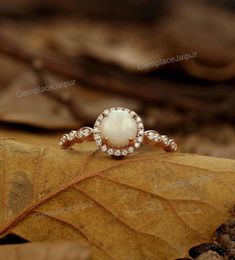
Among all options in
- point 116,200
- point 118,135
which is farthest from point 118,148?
point 116,200

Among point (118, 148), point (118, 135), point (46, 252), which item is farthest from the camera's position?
point (118, 135)

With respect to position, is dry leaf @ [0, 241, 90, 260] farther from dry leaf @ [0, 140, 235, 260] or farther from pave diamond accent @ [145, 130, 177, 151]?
pave diamond accent @ [145, 130, 177, 151]

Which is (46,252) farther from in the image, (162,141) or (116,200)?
(162,141)

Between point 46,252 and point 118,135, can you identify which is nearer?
point 46,252

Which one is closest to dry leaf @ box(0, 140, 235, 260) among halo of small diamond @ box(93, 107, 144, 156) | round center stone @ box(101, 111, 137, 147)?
halo of small diamond @ box(93, 107, 144, 156)

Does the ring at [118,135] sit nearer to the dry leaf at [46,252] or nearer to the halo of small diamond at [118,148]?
the halo of small diamond at [118,148]

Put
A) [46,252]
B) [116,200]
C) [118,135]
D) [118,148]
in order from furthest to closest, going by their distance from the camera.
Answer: [118,135] < [118,148] < [116,200] < [46,252]

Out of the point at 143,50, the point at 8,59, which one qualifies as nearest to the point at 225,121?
the point at 143,50
